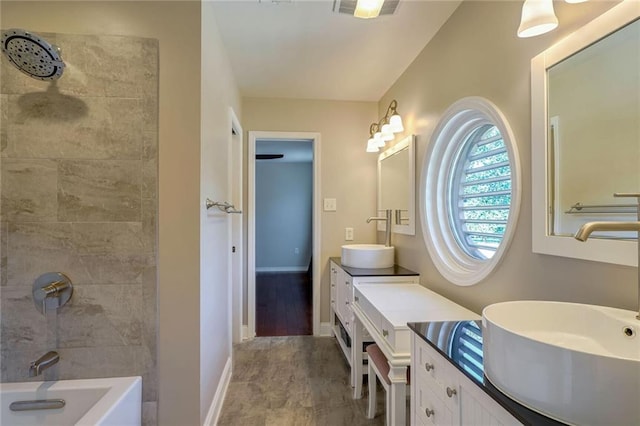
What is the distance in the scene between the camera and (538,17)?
3.13 feet

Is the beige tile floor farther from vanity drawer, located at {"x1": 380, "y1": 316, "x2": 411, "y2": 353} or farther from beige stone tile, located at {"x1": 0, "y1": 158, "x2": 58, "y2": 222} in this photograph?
beige stone tile, located at {"x1": 0, "y1": 158, "x2": 58, "y2": 222}

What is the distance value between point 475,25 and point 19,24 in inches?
89.8

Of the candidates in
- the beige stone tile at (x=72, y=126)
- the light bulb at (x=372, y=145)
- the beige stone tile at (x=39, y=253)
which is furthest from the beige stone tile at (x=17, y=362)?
the light bulb at (x=372, y=145)

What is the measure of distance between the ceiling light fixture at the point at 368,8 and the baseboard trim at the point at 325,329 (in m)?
2.66

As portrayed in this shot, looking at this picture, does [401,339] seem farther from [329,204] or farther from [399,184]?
[329,204]

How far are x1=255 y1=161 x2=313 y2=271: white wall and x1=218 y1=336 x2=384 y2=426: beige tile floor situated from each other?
3.75 m

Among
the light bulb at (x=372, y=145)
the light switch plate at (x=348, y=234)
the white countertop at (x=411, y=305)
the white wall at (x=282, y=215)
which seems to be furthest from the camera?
the white wall at (x=282, y=215)

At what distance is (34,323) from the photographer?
4.75 feet

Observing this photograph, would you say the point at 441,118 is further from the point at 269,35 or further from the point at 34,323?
the point at 34,323

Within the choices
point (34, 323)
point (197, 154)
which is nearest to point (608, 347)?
point (197, 154)

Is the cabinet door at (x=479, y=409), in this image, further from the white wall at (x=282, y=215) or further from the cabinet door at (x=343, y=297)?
the white wall at (x=282, y=215)

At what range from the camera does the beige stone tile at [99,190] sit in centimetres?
146

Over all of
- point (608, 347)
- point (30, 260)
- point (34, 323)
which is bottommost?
point (34, 323)

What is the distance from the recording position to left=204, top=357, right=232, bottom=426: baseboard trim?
1679 millimetres
